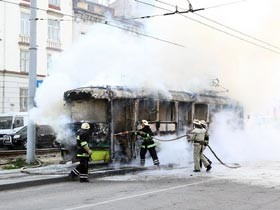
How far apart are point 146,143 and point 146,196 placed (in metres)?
5.38

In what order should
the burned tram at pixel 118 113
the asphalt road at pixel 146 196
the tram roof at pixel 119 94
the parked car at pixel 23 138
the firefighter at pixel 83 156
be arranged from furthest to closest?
the parked car at pixel 23 138
the burned tram at pixel 118 113
the tram roof at pixel 119 94
the firefighter at pixel 83 156
the asphalt road at pixel 146 196

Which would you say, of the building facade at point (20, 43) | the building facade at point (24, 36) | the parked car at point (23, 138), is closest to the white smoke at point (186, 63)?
the parked car at point (23, 138)

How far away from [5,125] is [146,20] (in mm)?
10404

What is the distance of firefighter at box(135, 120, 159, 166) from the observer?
1466 cm

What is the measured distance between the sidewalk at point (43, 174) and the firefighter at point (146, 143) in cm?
66

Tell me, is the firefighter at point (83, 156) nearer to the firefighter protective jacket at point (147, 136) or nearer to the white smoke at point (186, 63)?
the white smoke at point (186, 63)

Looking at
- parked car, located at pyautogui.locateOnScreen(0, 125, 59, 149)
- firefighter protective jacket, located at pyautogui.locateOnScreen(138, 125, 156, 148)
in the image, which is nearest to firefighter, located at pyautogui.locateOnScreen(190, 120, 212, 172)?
firefighter protective jacket, located at pyautogui.locateOnScreen(138, 125, 156, 148)

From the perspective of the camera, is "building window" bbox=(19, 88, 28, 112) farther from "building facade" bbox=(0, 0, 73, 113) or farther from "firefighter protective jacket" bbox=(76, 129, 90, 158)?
"firefighter protective jacket" bbox=(76, 129, 90, 158)

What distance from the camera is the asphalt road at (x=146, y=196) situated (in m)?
8.38

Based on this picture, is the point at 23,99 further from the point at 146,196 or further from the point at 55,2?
the point at 146,196

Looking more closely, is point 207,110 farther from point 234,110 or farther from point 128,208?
point 128,208

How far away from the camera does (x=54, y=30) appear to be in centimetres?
3869

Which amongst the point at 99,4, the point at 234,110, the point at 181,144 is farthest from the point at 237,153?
the point at 99,4

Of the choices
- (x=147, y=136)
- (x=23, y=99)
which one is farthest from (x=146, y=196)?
(x=23, y=99)
